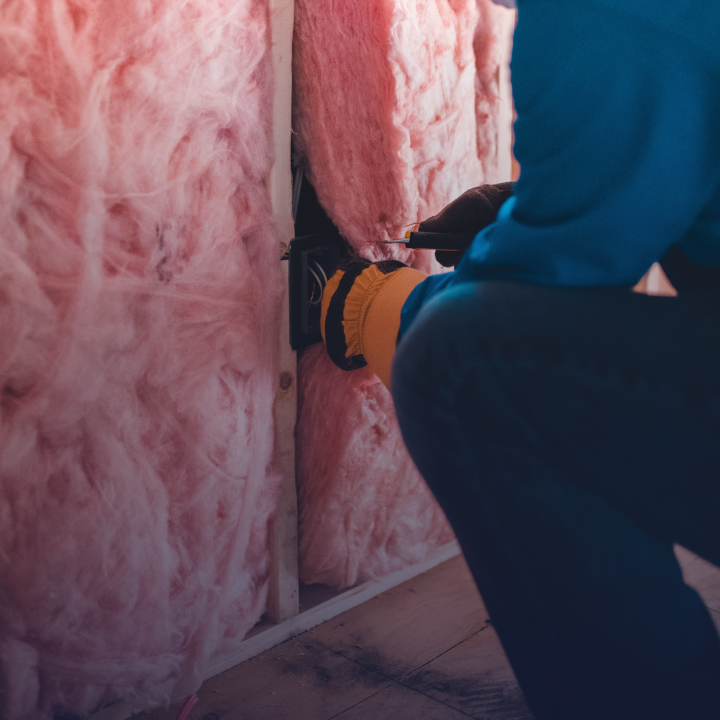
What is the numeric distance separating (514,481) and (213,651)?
2.20 feet

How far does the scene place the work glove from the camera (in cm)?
94

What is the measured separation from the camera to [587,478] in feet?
1.66

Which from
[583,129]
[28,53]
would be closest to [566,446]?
[583,129]

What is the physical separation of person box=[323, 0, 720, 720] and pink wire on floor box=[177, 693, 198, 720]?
555mm

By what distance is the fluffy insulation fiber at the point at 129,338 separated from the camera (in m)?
0.74

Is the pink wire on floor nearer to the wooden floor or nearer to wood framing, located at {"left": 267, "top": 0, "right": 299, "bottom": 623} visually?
the wooden floor

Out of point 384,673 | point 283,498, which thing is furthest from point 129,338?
point 384,673

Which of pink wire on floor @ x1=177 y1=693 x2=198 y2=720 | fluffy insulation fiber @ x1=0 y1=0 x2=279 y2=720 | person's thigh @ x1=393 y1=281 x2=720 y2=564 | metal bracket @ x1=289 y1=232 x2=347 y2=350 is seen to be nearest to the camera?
person's thigh @ x1=393 y1=281 x2=720 y2=564

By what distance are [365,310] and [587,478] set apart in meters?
0.54

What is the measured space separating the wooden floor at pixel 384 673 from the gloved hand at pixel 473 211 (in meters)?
0.67

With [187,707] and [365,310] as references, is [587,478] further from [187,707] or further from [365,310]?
[187,707]

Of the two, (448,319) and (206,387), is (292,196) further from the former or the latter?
(448,319)

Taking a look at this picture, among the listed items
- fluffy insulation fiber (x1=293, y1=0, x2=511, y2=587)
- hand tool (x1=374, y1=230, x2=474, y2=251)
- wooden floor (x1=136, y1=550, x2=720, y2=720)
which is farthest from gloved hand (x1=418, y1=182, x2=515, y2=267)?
wooden floor (x1=136, y1=550, x2=720, y2=720)

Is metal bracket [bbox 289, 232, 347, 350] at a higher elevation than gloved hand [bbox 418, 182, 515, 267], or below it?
below
